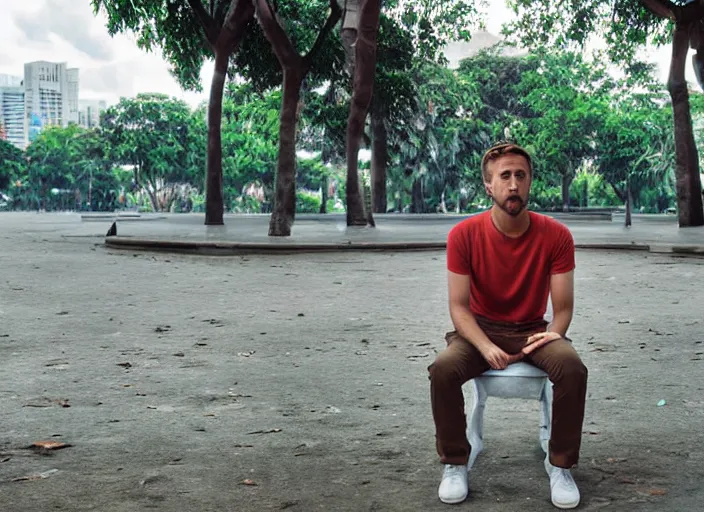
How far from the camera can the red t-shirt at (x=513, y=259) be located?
416 cm

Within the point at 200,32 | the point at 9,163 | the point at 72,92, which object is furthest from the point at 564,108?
the point at 72,92

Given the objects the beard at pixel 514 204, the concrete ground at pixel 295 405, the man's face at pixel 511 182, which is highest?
the man's face at pixel 511 182

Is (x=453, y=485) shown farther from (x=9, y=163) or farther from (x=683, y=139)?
(x=9, y=163)

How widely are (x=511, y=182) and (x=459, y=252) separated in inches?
14.7

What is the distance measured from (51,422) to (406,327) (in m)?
4.09

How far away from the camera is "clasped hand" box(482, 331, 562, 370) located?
399 cm

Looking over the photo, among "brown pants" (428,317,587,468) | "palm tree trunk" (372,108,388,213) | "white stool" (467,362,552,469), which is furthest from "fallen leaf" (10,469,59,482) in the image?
"palm tree trunk" (372,108,388,213)

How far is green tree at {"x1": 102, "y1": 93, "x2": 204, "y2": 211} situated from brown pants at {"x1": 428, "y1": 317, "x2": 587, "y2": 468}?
60894 mm

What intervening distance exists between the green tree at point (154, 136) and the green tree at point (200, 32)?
1345 inches

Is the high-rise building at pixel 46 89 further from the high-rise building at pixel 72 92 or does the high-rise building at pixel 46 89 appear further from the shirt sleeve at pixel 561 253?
the shirt sleeve at pixel 561 253

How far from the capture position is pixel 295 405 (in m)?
5.48

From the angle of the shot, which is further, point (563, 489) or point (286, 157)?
point (286, 157)

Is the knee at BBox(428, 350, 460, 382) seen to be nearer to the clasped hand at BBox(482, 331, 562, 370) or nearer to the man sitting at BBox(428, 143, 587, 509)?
the man sitting at BBox(428, 143, 587, 509)

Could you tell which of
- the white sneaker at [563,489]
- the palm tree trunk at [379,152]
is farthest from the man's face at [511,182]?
the palm tree trunk at [379,152]
